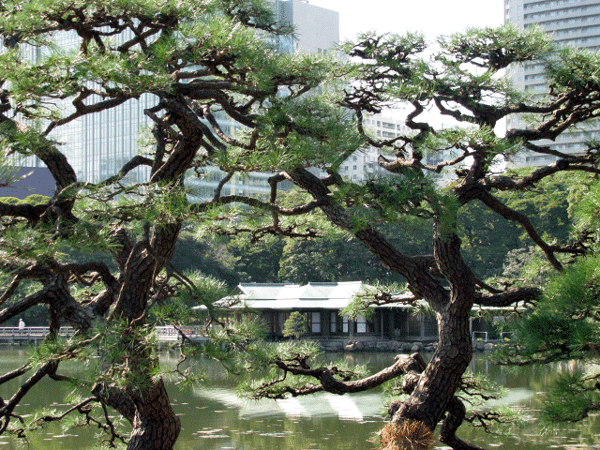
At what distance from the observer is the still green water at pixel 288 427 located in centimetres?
646

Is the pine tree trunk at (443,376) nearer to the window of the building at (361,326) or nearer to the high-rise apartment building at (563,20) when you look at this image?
the window of the building at (361,326)

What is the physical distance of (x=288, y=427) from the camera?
7617 mm

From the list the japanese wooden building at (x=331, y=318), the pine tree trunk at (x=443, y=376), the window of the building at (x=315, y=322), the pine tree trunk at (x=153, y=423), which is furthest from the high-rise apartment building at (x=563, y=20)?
the pine tree trunk at (x=153, y=423)

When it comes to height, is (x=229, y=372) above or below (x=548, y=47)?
below

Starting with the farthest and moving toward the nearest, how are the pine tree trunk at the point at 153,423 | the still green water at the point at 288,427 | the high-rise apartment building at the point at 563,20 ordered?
the high-rise apartment building at the point at 563,20, the still green water at the point at 288,427, the pine tree trunk at the point at 153,423

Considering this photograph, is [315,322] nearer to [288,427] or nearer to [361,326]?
[361,326]

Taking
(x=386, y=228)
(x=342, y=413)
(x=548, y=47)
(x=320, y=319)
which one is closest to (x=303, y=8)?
(x=386, y=228)

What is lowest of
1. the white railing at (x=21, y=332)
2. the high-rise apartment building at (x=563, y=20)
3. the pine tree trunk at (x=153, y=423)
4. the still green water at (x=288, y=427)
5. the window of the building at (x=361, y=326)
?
the white railing at (x=21, y=332)

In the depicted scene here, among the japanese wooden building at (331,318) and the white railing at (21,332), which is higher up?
the japanese wooden building at (331,318)

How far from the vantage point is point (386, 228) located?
Answer: 22328mm

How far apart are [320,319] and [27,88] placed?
19011mm

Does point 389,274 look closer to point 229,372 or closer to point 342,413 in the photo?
point 342,413

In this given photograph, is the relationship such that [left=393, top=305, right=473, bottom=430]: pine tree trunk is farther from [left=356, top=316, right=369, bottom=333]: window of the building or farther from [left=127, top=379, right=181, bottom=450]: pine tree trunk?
[left=356, top=316, right=369, bottom=333]: window of the building

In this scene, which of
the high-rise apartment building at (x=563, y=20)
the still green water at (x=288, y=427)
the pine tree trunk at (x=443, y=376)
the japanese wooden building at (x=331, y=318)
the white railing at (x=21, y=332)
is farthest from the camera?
the high-rise apartment building at (x=563, y=20)
